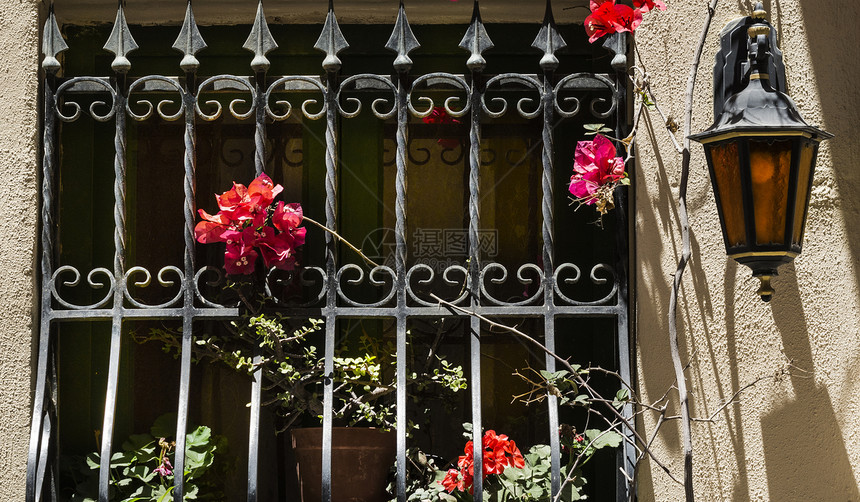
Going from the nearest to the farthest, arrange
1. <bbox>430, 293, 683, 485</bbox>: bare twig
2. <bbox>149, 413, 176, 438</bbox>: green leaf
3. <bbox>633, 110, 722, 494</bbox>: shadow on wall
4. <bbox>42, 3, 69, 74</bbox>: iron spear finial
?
<bbox>430, 293, 683, 485</bbox>: bare twig, <bbox>633, 110, 722, 494</bbox>: shadow on wall, <bbox>42, 3, 69, 74</bbox>: iron spear finial, <bbox>149, 413, 176, 438</bbox>: green leaf

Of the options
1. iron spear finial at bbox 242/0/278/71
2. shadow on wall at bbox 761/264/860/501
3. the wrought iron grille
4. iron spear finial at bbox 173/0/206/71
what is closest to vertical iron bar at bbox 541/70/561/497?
the wrought iron grille

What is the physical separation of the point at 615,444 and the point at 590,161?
90 cm

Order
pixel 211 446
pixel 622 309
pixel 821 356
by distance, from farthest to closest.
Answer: pixel 211 446 < pixel 622 309 < pixel 821 356

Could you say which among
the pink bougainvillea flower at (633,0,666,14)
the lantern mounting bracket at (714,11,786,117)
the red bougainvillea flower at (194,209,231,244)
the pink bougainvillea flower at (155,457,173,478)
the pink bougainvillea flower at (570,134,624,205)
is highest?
the pink bougainvillea flower at (633,0,666,14)

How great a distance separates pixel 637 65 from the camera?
9.56 ft

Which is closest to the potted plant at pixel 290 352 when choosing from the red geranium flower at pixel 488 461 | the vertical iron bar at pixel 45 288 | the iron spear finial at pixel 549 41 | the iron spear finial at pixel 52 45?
the red geranium flower at pixel 488 461

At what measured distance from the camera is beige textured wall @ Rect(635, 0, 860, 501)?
8.20 ft

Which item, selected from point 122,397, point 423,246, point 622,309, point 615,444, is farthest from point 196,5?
point 615,444

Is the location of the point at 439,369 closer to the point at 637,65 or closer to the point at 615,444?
the point at 615,444

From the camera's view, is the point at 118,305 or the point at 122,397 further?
the point at 122,397

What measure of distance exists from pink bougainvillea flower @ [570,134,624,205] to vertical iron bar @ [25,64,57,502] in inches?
68.2

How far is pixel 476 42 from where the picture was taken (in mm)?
2900

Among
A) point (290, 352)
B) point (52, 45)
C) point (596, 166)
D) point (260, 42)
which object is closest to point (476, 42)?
point (596, 166)

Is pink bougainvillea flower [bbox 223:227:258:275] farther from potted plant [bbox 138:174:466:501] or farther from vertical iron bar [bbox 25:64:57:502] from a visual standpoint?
vertical iron bar [bbox 25:64:57:502]
